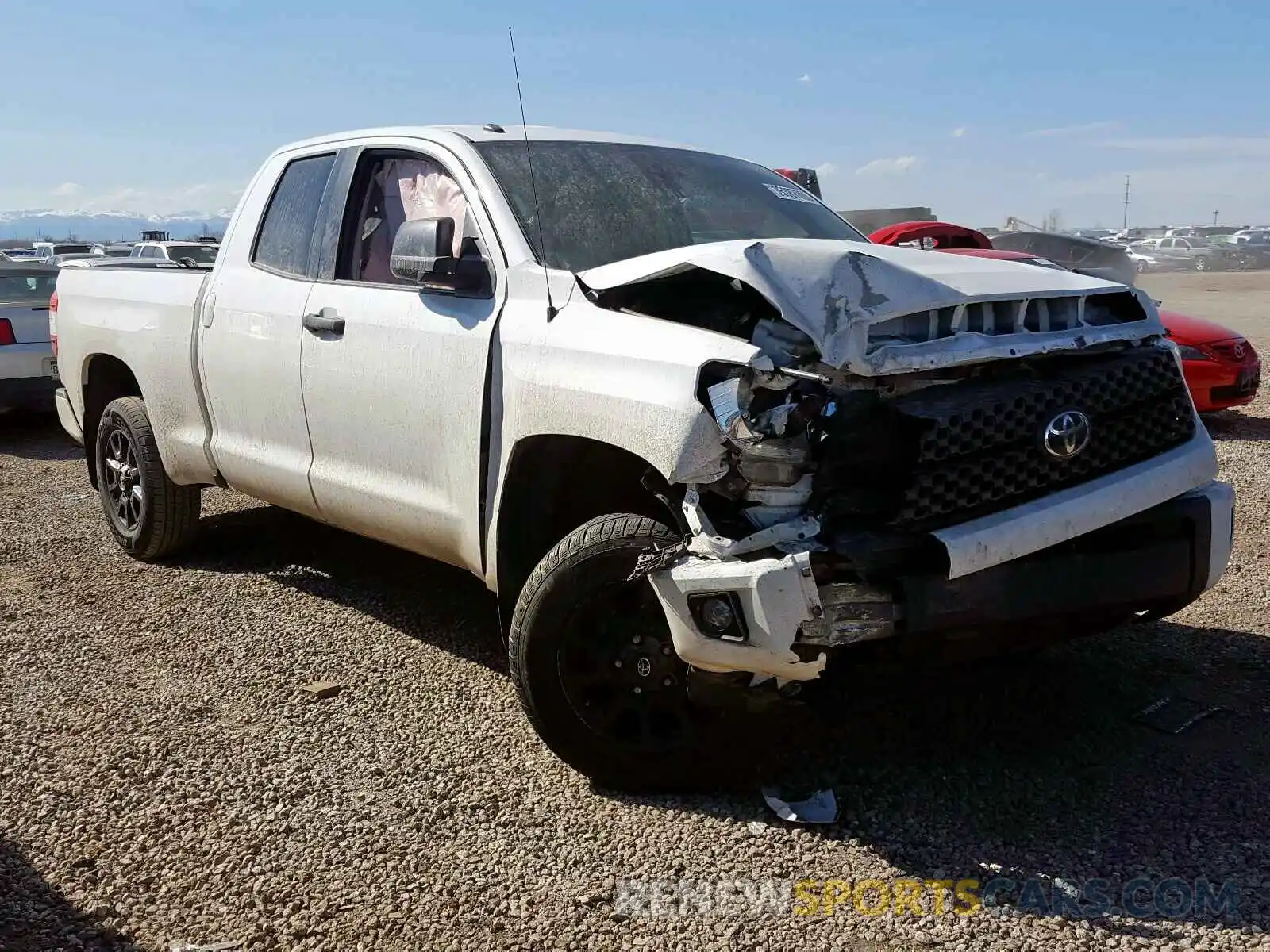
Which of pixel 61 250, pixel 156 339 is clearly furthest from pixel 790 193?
pixel 61 250

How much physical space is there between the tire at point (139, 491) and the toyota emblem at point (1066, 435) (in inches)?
173

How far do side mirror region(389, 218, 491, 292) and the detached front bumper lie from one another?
140cm

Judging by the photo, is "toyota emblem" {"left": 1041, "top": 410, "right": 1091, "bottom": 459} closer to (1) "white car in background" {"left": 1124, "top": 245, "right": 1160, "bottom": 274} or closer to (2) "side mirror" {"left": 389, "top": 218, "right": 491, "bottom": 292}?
(2) "side mirror" {"left": 389, "top": 218, "right": 491, "bottom": 292}

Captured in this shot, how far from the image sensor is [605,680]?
139 inches

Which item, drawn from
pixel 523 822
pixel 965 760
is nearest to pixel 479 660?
pixel 523 822

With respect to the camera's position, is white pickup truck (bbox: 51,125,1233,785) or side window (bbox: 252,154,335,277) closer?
white pickup truck (bbox: 51,125,1233,785)

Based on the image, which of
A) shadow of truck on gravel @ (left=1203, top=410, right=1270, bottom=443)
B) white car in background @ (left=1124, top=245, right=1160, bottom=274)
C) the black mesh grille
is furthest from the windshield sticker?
white car in background @ (left=1124, top=245, right=1160, bottom=274)

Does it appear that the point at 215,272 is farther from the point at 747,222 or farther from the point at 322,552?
the point at 747,222

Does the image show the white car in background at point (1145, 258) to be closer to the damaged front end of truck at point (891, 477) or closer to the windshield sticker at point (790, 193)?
the windshield sticker at point (790, 193)

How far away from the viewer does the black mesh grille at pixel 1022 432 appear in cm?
308

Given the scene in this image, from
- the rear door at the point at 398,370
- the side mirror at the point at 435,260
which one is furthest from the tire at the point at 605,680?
the side mirror at the point at 435,260

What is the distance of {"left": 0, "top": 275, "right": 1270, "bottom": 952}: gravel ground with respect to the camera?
296 cm

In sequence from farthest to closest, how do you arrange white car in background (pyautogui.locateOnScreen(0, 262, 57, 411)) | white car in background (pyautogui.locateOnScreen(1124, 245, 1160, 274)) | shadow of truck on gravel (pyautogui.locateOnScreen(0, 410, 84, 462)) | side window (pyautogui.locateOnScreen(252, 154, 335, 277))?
white car in background (pyautogui.locateOnScreen(1124, 245, 1160, 274)) → white car in background (pyautogui.locateOnScreen(0, 262, 57, 411)) → shadow of truck on gravel (pyautogui.locateOnScreen(0, 410, 84, 462)) → side window (pyautogui.locateOnScreen(252, 154, 335, 277))

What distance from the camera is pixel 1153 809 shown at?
3369mm
